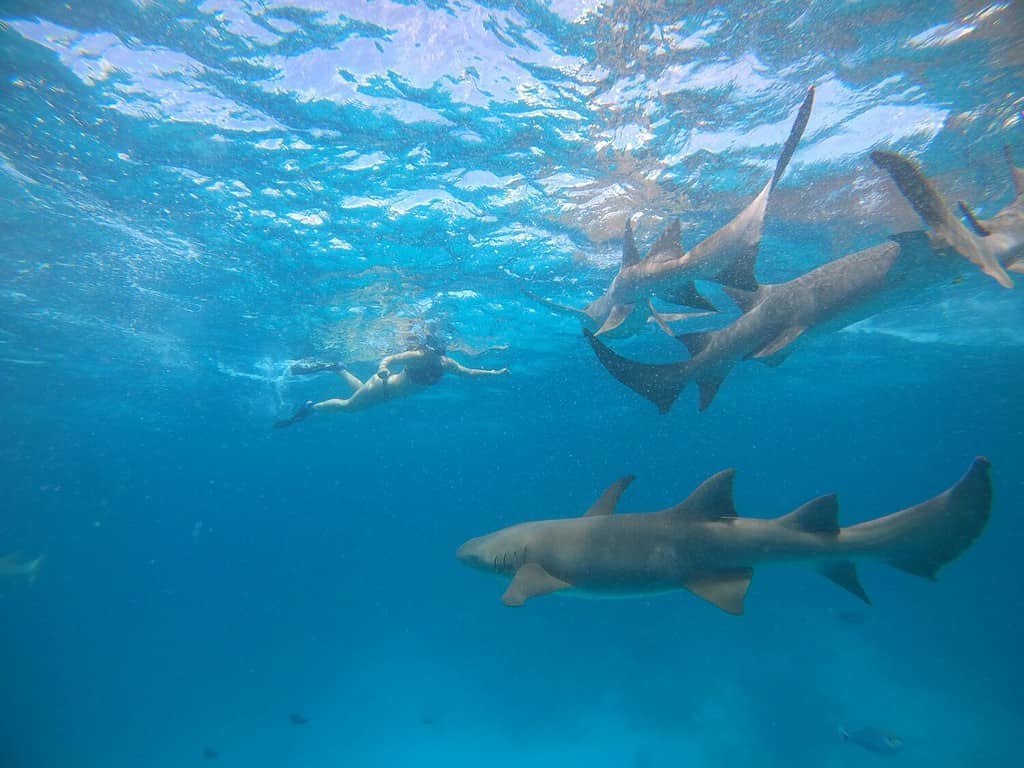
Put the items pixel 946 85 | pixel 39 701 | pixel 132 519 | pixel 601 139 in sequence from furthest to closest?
pixel 132 519 < pixel 39 701 < pixel 601 139 < pixel 946 85

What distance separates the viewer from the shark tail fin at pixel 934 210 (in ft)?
10.6

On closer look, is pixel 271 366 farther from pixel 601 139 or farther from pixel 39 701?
pixel 39 701

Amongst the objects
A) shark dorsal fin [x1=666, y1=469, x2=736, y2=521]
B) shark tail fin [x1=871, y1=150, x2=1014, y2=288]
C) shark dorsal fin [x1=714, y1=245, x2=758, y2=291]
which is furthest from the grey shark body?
shark dorsal fin [x1=666, y1=469, x2=736, y2=521]

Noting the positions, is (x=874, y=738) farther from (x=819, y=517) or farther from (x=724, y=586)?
(x=724, y=586)

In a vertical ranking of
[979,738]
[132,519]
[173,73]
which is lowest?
[132,519]

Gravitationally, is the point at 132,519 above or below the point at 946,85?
below

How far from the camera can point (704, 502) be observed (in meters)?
5.05

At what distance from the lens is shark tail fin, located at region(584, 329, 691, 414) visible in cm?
399

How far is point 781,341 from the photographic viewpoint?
4516mm

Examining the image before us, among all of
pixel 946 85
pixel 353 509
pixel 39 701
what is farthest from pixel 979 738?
pixel 353 509

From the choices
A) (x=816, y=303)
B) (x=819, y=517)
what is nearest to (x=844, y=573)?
(x=819, y=517)

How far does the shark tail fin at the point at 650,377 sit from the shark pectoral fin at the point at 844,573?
7.99ft

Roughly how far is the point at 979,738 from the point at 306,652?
150 ft

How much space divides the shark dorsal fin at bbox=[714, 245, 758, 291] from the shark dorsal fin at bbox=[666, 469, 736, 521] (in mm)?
1914
